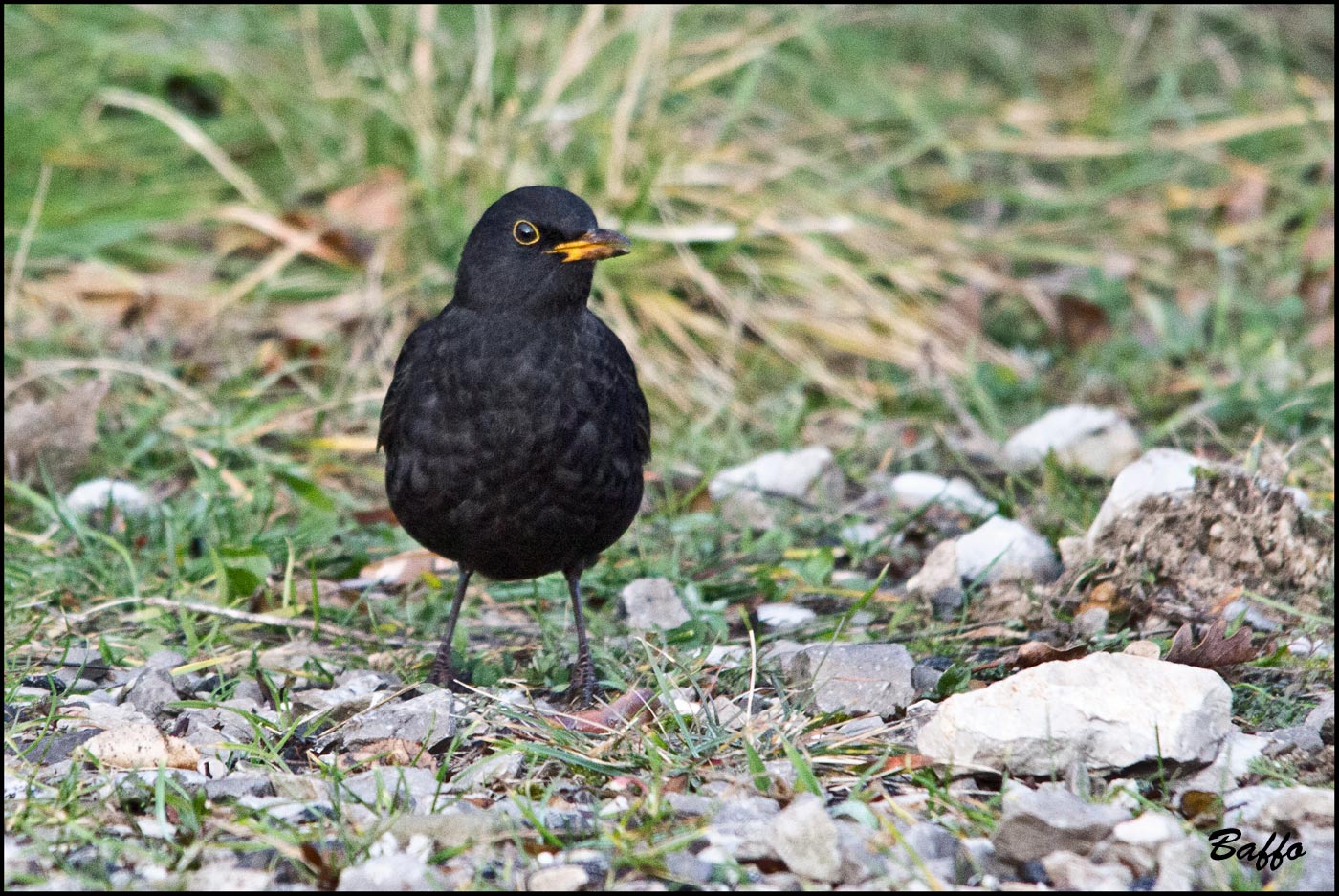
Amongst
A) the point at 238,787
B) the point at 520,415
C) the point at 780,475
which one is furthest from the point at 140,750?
the point at 780,475

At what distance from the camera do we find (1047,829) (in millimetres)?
2666

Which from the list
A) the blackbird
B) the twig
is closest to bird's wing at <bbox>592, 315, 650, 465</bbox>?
the blackbird

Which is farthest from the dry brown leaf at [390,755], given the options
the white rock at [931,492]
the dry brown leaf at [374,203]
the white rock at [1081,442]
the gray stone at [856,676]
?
the dry brown leaf at [374,203]

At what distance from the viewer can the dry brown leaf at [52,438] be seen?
Result: 537cm

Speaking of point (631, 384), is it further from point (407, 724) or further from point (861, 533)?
point (407, 724)

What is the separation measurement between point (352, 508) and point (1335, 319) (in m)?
4.34

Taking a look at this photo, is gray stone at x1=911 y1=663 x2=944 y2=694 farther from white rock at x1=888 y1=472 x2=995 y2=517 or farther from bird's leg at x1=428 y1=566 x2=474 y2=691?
white rock at x1=888 y1=472 x2=995 y2=517

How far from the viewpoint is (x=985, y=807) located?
9.52 ft

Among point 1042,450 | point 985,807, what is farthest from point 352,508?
point 985,807

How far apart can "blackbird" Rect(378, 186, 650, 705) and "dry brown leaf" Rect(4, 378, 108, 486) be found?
1783mm

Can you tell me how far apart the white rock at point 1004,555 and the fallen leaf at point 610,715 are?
4.31ft

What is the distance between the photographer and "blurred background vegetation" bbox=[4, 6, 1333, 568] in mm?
5953

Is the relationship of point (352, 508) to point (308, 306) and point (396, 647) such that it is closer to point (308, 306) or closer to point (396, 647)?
point (396, 647)

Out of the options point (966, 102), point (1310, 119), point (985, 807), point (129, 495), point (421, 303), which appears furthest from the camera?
point (966, 102)
